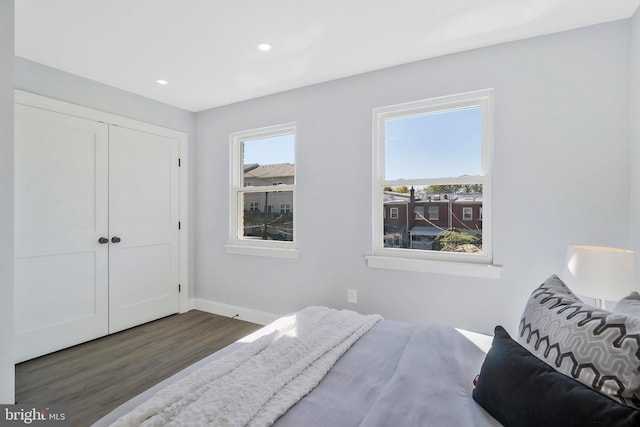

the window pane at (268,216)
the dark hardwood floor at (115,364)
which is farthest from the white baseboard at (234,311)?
the window pane at (268,216)

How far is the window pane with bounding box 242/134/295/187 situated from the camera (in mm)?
3191

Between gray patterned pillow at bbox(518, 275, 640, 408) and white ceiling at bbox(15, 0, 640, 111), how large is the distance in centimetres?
176

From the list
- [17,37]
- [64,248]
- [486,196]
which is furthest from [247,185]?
[486,196]

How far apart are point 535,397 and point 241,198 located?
320cm

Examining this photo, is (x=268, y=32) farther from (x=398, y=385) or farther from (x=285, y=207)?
(x=398, y=385)

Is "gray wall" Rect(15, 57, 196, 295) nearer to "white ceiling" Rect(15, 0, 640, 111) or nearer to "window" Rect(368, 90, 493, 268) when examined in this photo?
"white ceiling" Rect(15, 0, 640, 111)

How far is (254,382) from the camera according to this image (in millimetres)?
1058

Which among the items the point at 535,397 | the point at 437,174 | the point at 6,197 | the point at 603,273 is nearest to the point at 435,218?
the point at 437,174

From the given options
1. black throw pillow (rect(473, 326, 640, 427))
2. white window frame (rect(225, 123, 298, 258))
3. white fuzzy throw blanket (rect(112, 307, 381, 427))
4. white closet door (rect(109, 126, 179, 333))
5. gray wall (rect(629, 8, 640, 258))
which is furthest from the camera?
white window frame (rect(225, 123, 298, 258))

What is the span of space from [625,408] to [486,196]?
184 centimetres

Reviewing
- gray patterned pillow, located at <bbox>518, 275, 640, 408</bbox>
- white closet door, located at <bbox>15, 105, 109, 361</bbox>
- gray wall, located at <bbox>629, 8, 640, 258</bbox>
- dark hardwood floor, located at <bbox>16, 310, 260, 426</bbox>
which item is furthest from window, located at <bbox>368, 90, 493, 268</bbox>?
white closet door, located at <bbox>15, 105, 109, 361</bbox>

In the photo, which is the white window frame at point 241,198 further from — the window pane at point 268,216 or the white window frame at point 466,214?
the white window frame at point 466,214

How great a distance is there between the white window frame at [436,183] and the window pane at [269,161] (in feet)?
3.14

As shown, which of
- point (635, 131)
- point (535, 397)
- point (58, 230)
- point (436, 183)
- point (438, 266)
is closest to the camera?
point (535, 397)
